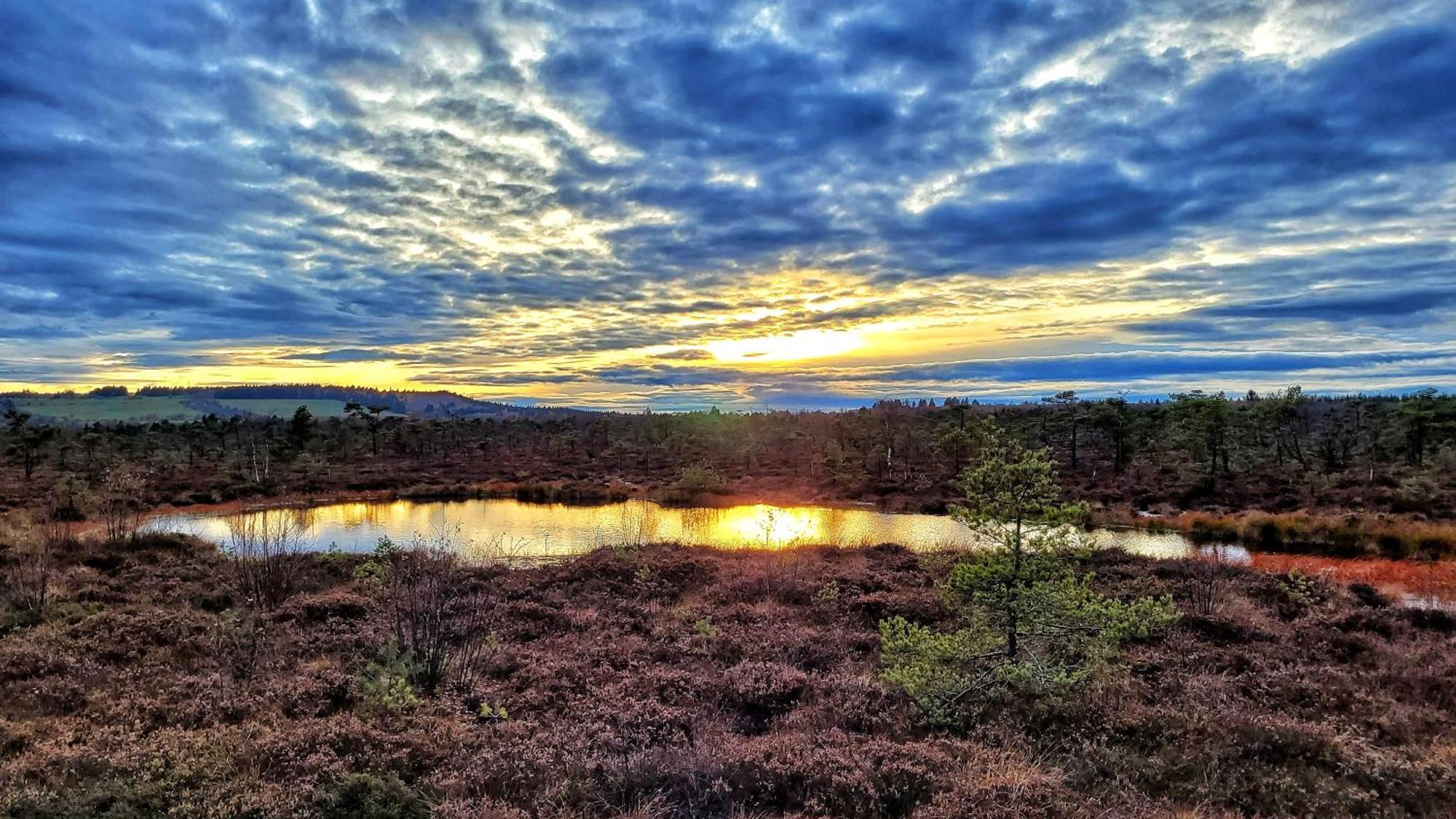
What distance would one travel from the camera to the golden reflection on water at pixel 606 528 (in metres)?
29.0

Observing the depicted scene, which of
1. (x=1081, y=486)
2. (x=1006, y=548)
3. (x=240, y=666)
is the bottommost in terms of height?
(x=1081, y=486)

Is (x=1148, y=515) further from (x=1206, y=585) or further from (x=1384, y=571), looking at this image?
(x=1206, y=585)

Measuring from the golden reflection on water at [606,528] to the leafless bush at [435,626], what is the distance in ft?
25.8

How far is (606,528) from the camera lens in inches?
1377

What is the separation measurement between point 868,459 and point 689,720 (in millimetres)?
56933

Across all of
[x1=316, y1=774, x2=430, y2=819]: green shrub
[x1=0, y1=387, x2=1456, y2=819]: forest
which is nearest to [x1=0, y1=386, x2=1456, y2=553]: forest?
[x1=0, y1=387, x2=1456, y2=819]: forest

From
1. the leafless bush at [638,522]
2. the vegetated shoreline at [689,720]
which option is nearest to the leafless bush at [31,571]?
the vegetated shoreline at [689,720]

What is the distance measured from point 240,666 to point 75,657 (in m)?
2.87

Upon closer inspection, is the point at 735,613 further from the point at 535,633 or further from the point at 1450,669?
the point at 1450,669

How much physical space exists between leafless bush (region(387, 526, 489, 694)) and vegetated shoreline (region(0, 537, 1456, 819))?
48cm

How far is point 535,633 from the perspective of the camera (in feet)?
45.5

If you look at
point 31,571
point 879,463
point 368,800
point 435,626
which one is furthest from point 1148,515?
point 31,571

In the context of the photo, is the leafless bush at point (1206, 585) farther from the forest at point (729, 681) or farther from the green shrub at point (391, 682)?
the green shrub at point (391, 682)

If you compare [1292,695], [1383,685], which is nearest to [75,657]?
[1292,695]
